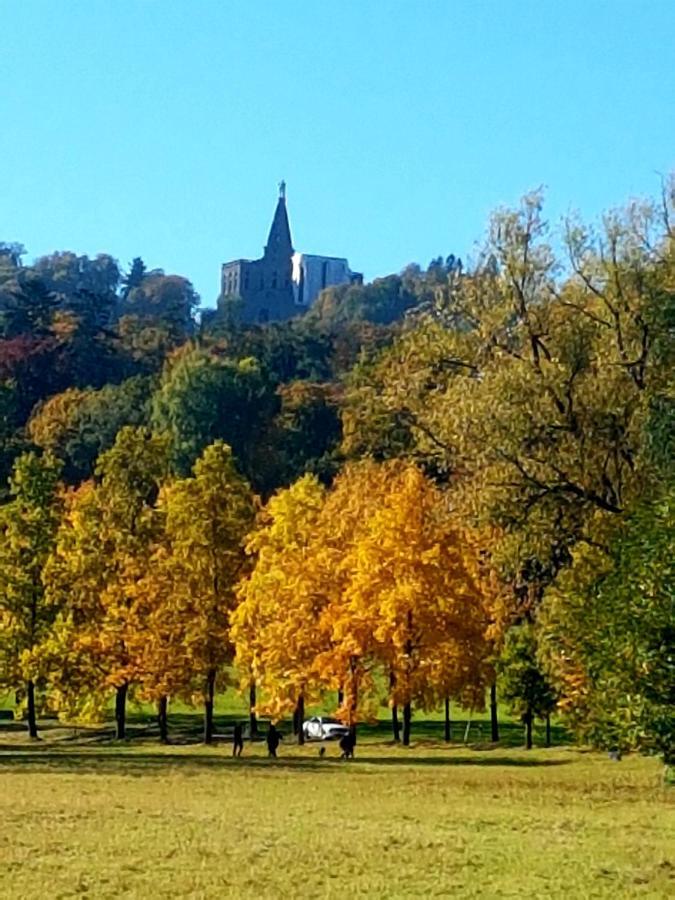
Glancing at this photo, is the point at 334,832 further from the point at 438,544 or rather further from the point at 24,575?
A: the point at 24,575

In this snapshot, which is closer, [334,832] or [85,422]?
[334,832]

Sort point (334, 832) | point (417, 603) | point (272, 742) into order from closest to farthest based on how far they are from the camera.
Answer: point (334, 832), point (272, 742), point (417, 603)

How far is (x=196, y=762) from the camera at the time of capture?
4172cm

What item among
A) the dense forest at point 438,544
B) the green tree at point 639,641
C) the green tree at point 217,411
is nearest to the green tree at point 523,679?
the dense forest at point 438,544

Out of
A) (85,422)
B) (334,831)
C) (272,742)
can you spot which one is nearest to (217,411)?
(85,422)

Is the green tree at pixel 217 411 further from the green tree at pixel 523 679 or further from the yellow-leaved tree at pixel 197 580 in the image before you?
the green tree at pixel 523 679

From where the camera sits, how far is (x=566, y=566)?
39125mm

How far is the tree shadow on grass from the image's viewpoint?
127 ft

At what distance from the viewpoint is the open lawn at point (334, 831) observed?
17.6 metres

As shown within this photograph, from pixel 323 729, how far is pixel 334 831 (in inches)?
1561

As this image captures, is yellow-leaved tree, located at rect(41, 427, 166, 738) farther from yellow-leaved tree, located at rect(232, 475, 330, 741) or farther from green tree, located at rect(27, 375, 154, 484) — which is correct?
green tree, located at rect(27, 375, 154, 484)

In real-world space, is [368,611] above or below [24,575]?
below

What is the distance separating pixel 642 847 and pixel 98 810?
9.52 metres

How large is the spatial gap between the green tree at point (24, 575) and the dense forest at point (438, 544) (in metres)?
0.08
